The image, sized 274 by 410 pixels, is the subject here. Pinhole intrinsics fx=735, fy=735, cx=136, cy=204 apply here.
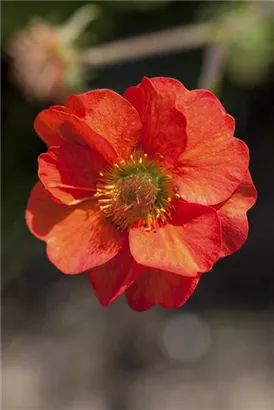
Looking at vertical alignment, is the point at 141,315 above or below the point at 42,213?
below

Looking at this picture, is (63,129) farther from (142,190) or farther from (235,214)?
(235,214)

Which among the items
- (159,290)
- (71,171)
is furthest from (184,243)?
(71,171)

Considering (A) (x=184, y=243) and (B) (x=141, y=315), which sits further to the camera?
(B) (x=141, y=315)

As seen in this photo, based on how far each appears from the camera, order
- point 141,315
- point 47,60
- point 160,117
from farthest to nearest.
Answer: point 141,315, point 47,60, point 160,117

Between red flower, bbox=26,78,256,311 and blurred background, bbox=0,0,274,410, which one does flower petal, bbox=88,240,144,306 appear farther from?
blurred background, bbox=0,0,274,410

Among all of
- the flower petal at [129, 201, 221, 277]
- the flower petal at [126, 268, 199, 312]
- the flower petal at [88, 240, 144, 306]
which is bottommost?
the flower petal at [126, 268, 199, 312]

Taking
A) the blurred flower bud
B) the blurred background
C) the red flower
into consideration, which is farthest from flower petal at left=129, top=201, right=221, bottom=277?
the blurred background

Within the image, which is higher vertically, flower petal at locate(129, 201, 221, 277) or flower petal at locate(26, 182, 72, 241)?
flower petal at locate(26, 182, 72, 241)
